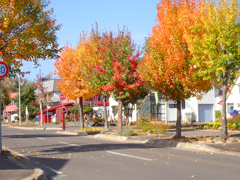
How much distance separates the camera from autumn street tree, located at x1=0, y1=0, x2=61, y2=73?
1191 centimetres

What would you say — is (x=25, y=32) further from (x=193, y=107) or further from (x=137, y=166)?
(x=193, y=107)

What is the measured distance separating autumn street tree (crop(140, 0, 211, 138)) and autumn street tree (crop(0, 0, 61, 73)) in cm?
505

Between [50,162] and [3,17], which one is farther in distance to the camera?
[3,17]

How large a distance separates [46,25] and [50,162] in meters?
5.98

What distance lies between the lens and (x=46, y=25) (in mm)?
12984

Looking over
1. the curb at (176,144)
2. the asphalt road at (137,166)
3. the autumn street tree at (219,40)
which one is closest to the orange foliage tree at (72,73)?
the curb at (176,144)

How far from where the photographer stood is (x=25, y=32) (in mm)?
12133

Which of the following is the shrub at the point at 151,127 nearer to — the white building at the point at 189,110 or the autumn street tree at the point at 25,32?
the autumn street tree at the point at 25,32

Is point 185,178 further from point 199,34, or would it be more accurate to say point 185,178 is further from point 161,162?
point 199,34

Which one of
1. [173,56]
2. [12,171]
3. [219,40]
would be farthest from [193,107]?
[12,171]

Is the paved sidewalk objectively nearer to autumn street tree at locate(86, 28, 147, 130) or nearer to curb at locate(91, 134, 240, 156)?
curb at locate(91, 134, 240, 156)

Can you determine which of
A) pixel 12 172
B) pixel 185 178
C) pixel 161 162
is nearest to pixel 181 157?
pixel 161 162

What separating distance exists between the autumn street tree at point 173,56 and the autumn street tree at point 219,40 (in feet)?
1.99

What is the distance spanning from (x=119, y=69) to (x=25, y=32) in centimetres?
923
